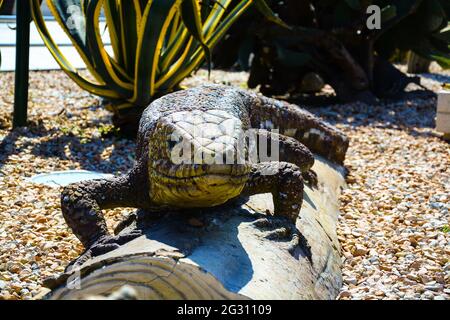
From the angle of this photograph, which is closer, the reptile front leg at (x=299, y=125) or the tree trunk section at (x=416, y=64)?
the reptile front leg at (x=299, y=125)

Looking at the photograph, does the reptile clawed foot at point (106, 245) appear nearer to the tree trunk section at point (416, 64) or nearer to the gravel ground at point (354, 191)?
the gravel ground at point (354, 191)

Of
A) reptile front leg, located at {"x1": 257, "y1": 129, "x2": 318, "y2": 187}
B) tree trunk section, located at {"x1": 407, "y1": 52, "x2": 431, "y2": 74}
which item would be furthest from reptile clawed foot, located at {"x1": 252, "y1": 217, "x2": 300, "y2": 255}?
tree trunk section, located at {"x1": 407, "y1": 52, "x2": 431, "y2": 74}

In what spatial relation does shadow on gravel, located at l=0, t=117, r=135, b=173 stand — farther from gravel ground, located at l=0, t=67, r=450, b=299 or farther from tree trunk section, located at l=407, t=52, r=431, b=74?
tree trunk section, located at l=407, t=52, r=431, b=74

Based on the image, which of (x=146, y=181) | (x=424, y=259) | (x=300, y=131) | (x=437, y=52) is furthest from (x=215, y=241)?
(x=437, y=52)

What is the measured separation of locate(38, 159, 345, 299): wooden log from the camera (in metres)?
2.71

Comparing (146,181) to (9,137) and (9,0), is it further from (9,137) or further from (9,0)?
(9,0)

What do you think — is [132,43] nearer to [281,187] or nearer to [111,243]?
[281,187]

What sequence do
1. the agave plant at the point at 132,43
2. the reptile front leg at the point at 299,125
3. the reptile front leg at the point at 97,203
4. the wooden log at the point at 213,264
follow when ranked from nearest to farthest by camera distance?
the wooden log at the point at 213,264, the reptile front leg at the point at 97,203, the reptile front leg at the point at 299,125, the agave plant at the point at 132,43

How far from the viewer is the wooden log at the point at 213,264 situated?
2711 millimetres

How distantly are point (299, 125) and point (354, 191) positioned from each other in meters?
0.72

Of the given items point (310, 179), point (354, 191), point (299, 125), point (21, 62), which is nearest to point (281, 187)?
point (310, 179)

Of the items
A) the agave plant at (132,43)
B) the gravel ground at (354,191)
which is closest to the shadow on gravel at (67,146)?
the gravel ground at (354,191)

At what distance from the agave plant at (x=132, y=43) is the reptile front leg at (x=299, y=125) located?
1.03 m
